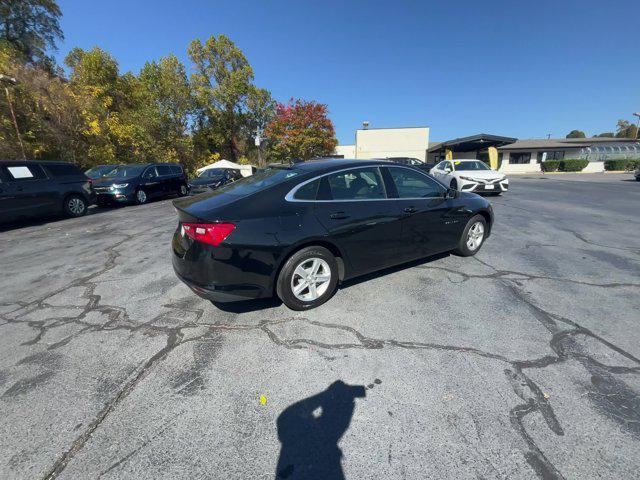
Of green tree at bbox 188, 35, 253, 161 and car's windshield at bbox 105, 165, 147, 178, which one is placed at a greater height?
green tree at bbox 188, 35, 253, 161

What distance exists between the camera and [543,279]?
396cm

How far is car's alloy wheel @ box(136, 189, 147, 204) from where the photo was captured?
458 inches

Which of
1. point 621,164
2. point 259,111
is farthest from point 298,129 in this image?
point 621,164

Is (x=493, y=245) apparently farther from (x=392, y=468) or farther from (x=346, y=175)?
(x=392, y=468)

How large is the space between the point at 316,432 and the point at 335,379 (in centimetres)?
46

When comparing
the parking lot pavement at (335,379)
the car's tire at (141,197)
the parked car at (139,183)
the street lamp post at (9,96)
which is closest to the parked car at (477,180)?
the parking lot pavement at (335,379)

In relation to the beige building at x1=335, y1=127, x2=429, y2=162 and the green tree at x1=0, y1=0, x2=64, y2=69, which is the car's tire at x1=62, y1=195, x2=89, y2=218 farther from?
the beige building at x1=335, y1=127, x2=429, y2=162

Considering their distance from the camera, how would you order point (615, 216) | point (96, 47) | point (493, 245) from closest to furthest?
point (493, 245)
point (615, 216)
point (96, 47)

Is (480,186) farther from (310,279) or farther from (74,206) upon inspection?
(74,206)

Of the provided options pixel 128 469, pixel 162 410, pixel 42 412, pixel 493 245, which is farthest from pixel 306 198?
pixel 493 245

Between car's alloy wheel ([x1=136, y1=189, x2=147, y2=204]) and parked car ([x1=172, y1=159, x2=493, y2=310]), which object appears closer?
parked car ([x1=172, y1=159, x2=493, y2=310])

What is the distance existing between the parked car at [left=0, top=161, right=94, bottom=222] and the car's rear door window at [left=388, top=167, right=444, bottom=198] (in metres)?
9.79

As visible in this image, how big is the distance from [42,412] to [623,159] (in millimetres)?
52285

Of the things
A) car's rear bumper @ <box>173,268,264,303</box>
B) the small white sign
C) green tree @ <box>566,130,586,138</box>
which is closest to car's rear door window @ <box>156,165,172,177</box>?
the small white sign
